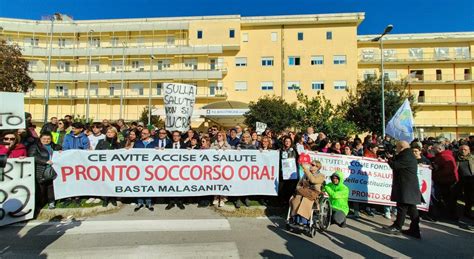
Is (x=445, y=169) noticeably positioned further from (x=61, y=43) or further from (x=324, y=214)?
(x=61, y=43)

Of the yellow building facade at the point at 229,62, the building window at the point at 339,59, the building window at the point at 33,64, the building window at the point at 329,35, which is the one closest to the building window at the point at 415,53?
the yellow building facade at the point at 229,62

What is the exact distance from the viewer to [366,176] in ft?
24.7

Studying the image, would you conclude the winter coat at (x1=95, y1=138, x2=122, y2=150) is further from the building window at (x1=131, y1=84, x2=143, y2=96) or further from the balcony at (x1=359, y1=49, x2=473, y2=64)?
the balcony at (x1=359, y1=49, x2=473, y2=64)

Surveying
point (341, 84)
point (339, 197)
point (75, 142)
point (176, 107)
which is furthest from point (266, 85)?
point (339, 197)

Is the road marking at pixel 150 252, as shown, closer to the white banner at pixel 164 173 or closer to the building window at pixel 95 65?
the white banner at pixel 164 173

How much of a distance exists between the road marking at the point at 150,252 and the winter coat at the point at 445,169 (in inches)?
201

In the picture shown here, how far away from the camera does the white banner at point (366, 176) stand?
291 inches

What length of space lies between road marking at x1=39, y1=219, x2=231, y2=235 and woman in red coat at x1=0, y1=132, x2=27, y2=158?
154 centimetres

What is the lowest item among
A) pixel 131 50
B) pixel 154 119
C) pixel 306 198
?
pixel 306 198

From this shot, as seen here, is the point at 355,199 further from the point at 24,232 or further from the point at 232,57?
the point at 232,57

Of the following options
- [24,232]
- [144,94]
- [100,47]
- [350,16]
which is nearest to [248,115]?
[144,94]

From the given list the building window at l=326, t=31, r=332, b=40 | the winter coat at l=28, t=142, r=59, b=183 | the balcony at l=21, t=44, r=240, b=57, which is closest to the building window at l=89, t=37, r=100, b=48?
the balcony at l=21, t=44, r=240, b=57

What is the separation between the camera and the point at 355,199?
291 inches

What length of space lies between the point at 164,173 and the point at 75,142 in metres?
2.45
